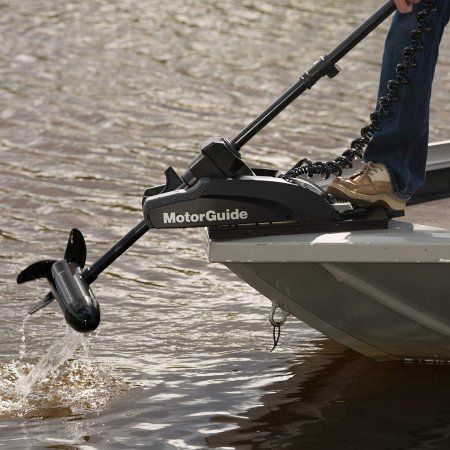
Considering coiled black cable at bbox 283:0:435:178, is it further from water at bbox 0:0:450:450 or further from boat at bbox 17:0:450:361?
water at bbox 0:0:450:450

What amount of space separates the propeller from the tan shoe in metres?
0.84

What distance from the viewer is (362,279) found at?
4461 millimetres

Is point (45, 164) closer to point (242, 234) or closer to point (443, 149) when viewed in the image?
point (443, 149)

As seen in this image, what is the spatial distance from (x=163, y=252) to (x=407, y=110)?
8.15 feet

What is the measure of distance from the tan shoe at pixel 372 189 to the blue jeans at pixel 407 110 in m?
0.02

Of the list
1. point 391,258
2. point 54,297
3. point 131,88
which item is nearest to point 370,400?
point 391,258

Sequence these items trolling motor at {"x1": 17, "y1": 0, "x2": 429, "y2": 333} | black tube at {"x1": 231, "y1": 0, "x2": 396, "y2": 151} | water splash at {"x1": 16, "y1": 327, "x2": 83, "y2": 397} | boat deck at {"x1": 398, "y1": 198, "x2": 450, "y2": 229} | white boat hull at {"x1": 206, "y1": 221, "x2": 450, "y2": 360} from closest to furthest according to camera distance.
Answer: white boat hull at {"x1": 206, "y1": 221, "x2": 450, "y2": 360}
trolling motor at {"x1": 17, "y1": 0, "x2": 429, "y2": 333}
black tube at {"x1": 231, "y1": 0, "x2": 396, "y2": 151}
water splash at {"x1": 16, "y1": 327, "x2": 83, "y2": 397}
boat deck at {"x1": 398, "y1": 198, "x2": 450, "y2": 229}

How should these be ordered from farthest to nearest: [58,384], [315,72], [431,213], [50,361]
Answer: [431,213] < [50,361] < [58,384] < [315,72]

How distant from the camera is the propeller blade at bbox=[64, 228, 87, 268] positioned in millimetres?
4812

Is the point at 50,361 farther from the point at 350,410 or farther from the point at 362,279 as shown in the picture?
the point at 362,279

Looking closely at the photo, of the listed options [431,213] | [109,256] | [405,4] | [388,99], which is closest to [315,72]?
[388,99]

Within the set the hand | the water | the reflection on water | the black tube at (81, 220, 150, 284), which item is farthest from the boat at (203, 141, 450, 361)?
the hand

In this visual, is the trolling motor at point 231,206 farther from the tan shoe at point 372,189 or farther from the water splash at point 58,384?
the water splash at point 58,384

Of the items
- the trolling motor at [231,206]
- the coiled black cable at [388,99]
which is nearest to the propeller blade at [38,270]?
the trolling motor at [231,206]
